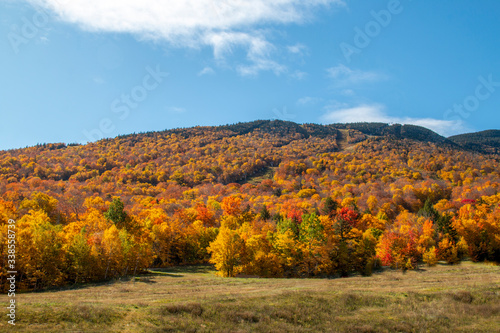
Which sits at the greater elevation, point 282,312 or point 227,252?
point 227,252

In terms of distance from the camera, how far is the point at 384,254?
187ft

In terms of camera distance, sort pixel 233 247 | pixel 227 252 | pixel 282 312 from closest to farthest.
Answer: pixel 282 312
pixel 227 252
pixel 233 247

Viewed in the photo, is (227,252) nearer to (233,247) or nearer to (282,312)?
(233,247)

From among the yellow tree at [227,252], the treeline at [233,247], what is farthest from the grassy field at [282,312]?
the yellow tree at [227,252]

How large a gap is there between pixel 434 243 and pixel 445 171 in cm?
16516

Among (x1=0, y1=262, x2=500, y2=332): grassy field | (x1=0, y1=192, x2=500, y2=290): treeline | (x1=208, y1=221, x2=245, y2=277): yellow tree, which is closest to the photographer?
(x1=0, y1=262, x2=500, y2=332): grassy field

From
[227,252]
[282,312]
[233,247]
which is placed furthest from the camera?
[233,247]

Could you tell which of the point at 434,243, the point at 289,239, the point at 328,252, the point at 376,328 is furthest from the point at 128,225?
the point at 434,243

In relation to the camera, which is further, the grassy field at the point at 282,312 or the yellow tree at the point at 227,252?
the yellow tree at the point at 227,252

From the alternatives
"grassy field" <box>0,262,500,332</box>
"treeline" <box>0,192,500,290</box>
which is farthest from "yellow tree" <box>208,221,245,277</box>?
"grassy field" <box>0,262,500,332</box>

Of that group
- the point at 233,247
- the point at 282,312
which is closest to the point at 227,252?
the point at 233,247

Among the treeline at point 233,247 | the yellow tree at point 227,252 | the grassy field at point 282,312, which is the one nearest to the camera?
the grassy field at point 282,312

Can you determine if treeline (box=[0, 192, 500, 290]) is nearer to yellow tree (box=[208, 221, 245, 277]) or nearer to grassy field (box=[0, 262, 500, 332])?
yellow tree (box=[208, 221, 245, 277])

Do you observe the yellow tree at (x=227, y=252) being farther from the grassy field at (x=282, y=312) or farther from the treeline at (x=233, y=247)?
the grassy field at (x=282, y=312)
